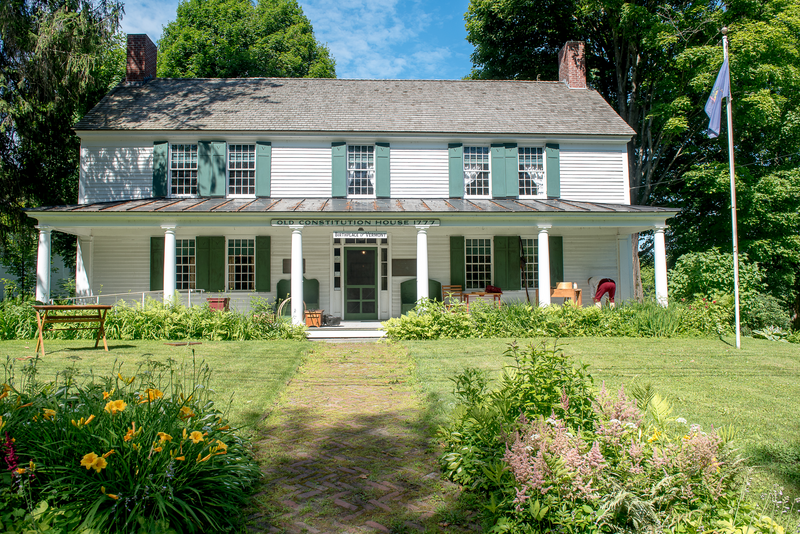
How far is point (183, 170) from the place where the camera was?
1498 centimetres

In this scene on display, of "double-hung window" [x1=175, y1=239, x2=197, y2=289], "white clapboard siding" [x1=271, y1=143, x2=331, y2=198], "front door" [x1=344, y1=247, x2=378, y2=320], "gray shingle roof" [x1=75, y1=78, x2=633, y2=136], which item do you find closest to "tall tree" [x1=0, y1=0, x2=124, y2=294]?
"gray shingle roof" [x1=75, y1=78, x2=633, y2=136]

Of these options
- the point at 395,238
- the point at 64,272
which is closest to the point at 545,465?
the point at 395,238

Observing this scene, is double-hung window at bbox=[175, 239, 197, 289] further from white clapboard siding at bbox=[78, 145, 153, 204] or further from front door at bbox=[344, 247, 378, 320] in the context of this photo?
front door at bbox=[344, 247, 378, 320]

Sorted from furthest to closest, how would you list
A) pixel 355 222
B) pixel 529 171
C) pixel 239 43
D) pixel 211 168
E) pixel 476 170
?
pixel 239 43, pixel 529 171, pixel 476 170, pixel 211 168, pixel 355 222

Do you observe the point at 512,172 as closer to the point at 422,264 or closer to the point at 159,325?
the point at 422,264

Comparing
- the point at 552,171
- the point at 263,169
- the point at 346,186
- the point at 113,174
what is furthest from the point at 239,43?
the point at 552,171

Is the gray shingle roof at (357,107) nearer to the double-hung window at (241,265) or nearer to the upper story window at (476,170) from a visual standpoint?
the upper story window at (476,170)

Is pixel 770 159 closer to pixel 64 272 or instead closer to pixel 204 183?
pixel 204 183

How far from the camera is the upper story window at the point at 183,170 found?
15.0 metres

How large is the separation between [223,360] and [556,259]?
10982 millimetres

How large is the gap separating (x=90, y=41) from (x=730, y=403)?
18717mm

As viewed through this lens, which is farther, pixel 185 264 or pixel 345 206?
pixel 185 264

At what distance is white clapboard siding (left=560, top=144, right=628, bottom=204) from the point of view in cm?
1573

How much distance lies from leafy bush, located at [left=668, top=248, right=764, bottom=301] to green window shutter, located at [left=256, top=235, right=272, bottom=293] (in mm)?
12728
